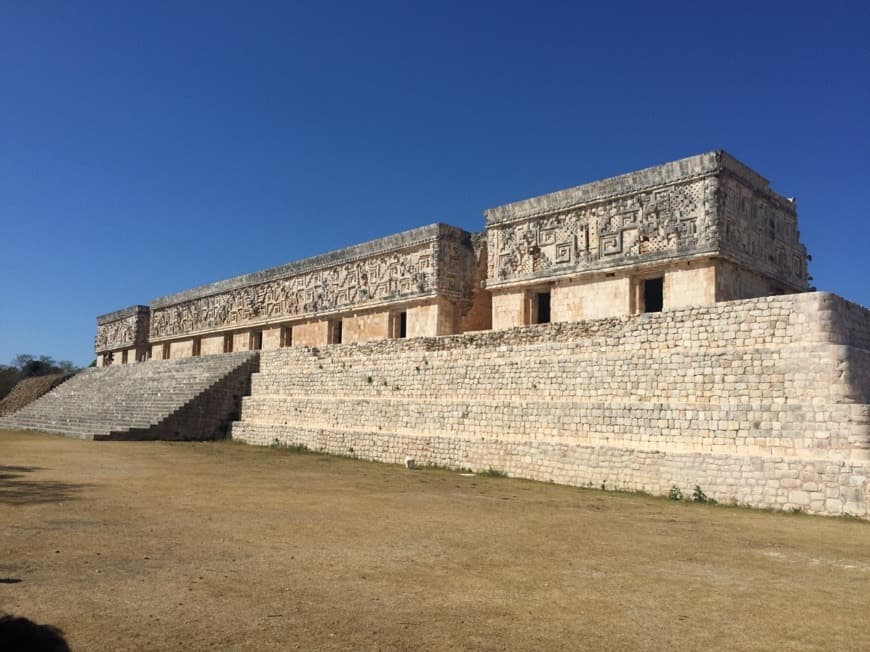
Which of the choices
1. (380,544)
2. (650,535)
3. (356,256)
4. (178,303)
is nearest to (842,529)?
(650,535)

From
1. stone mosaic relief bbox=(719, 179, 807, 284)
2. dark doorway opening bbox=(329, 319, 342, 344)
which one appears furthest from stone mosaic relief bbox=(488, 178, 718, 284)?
dark doorway opening bbox=(329, 319, 342, 344)

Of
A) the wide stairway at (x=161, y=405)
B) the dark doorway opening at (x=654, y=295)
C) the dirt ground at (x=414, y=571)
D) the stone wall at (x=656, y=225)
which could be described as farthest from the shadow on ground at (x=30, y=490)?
the dark doorway opening at (x=654, y=295)

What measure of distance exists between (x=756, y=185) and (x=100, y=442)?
15.7m

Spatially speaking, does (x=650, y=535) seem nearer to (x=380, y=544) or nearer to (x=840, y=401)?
(x=380, y=544)

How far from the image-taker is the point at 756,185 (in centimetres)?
1268

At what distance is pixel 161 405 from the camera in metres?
18.8

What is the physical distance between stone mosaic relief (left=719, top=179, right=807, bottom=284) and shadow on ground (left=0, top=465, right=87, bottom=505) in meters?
10.8

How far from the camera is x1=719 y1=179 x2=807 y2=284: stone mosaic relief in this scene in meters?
12.0

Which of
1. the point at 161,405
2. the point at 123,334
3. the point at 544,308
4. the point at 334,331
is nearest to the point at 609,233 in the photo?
the point at 544,308

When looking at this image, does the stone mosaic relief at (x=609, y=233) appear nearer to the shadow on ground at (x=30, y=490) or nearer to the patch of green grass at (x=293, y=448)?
the patch of green grass at (x=293, y=448)

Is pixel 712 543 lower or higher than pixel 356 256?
lower

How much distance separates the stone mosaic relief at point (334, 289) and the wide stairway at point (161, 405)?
252 centimetres

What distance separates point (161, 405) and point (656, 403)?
46.7ft

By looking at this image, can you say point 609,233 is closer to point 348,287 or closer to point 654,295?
point 654,295
